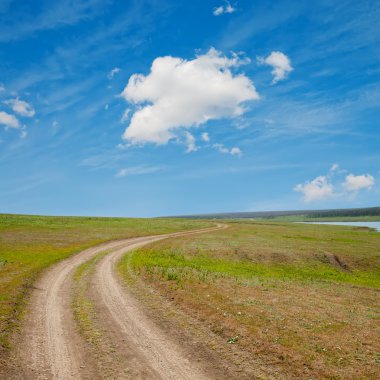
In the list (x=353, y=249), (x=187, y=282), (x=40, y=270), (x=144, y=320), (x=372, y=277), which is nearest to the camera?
(x=144, y=320)

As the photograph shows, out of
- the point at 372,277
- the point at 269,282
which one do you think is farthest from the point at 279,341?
the point at 372,277

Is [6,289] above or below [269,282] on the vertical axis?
above

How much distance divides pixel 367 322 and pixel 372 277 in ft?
81.4

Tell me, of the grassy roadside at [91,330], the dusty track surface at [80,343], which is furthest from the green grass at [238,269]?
the dusty track surface at [80,343]

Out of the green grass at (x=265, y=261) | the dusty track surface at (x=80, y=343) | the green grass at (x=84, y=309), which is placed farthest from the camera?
the green grass at (x=265, y=261)

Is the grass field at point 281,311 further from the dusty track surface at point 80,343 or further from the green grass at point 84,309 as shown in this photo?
the green grass at point 84,309

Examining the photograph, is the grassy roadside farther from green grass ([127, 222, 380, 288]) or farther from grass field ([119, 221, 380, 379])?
green grass ([127, 222, 380, 288])

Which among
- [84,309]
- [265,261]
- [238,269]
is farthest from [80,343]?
[265,261]

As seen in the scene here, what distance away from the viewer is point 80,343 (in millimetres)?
14070

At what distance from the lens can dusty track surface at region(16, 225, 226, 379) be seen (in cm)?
1170

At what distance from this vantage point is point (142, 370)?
11828 mm

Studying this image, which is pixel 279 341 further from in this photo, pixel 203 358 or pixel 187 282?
pixel 187 282

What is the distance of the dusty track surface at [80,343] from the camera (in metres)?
11.7

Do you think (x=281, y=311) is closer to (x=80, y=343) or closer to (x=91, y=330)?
(x=91, y=330)
